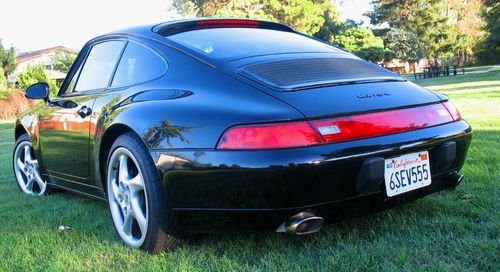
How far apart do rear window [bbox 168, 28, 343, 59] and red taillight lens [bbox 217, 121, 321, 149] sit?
26.8 inches

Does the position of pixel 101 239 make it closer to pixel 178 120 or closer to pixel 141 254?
pixel 141 254

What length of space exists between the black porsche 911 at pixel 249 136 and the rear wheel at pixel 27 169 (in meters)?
1.23

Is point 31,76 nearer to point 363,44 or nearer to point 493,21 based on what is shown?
point 363,44

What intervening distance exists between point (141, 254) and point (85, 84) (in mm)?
1667

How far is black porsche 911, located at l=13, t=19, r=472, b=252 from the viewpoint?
2107 mm

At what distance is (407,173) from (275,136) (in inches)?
28.5

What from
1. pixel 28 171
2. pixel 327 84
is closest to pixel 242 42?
pixel 327 84

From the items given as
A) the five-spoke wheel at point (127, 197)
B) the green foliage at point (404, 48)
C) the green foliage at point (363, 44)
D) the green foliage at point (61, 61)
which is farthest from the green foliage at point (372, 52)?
the five-spoke wheel at point (127, 197)

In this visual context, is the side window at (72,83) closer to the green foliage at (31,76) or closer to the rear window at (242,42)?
the rear window at (242,42)

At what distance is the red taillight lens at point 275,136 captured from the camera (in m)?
2.07

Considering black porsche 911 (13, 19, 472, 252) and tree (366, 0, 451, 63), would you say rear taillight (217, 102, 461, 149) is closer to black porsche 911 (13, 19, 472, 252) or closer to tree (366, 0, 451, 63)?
black porsche 911 (13, 19, 472, 252)

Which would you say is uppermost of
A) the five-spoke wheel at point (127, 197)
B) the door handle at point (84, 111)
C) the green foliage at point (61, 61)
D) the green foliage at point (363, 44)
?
the door handle at point (84, 111)

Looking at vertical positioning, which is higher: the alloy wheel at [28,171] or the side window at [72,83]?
the side window at [72,83]

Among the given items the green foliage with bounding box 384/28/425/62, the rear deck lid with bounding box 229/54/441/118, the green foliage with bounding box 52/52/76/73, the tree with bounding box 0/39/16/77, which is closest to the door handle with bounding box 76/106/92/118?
the rear deck lid with bounding box 229/54/441/118
